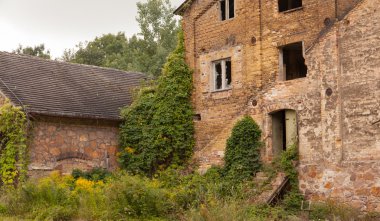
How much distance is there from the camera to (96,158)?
79.2ft

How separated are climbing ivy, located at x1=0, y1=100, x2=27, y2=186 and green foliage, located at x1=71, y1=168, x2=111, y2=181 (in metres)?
2.04

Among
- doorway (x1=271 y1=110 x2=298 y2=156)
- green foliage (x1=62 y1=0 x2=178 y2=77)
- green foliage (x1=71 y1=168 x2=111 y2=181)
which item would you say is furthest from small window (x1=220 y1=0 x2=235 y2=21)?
green foliage (x1=62 y1=0 x2=178 y2=77)

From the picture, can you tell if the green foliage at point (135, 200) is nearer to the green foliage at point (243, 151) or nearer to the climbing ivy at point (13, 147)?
the green foliage at point (243, 151)

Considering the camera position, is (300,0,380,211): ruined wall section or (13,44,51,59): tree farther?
(13,44,51,59): tree

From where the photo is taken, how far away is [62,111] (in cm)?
2294

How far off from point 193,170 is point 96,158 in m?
4.29

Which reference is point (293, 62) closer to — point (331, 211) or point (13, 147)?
point (331, 211)

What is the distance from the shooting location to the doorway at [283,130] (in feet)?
67.1

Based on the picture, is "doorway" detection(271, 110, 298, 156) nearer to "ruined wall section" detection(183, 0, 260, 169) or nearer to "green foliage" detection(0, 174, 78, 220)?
"ruined wall section" detection(183, 0, 260, 169)

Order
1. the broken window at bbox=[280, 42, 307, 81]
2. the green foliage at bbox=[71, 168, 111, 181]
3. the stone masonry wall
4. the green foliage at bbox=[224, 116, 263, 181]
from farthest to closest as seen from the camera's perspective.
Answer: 1. the green foliage at bbox=[71, 168, 111, 181]
2. the stone masonry wall
3. the broken window at bbox=[280, 42, 307, 81]
4. the green foliage at bbox=[224, 116, 263, 181]

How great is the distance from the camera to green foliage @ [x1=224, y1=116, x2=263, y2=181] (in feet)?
67.4

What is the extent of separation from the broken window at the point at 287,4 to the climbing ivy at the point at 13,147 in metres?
10.6

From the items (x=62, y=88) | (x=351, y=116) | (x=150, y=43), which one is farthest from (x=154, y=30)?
(x=351, y=116)

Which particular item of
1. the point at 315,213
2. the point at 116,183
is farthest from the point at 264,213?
the point at 116,183
